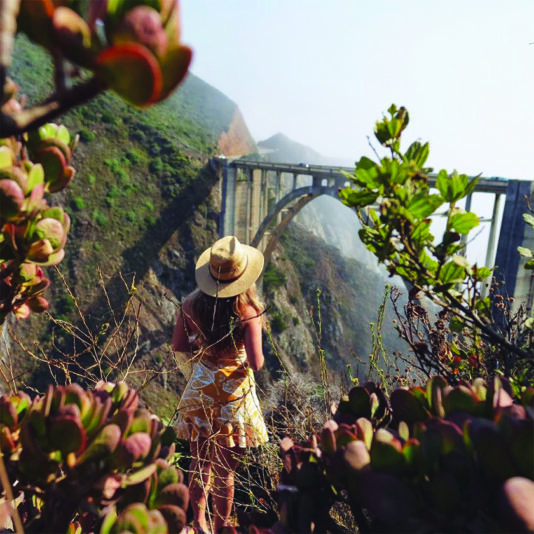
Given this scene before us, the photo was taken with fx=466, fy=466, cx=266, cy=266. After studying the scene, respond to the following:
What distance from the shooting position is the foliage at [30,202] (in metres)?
0.80

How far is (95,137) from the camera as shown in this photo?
26094 millimetres

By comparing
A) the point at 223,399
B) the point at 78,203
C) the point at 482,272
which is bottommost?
the point at 78,203

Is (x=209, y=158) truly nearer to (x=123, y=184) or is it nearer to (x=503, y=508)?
(x=123, y=184)

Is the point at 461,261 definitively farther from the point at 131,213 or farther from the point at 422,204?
the point at 131,213

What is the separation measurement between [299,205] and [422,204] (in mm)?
15977

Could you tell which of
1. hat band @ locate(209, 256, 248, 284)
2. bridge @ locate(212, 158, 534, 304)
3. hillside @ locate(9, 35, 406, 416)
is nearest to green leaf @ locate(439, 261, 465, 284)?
hat band @ locate(209, 256, 248, 284)

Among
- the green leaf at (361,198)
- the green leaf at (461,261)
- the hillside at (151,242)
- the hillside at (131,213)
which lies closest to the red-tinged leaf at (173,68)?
the green leaf at (361,198)

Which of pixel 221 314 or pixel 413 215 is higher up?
pixel 413 215

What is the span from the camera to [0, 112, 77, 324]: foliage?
31.4 inches

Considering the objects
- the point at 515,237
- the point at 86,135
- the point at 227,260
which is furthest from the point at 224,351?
the point at 86,135

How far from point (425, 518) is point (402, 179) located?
Answer: 687 mm

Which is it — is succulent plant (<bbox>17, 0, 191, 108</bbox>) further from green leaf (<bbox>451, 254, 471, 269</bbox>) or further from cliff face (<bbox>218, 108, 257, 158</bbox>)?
cliff face (<bbox>218, 108, 257, 158</bbox>)

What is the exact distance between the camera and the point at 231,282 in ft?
8.83

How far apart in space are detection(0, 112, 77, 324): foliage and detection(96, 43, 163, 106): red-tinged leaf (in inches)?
14.6
